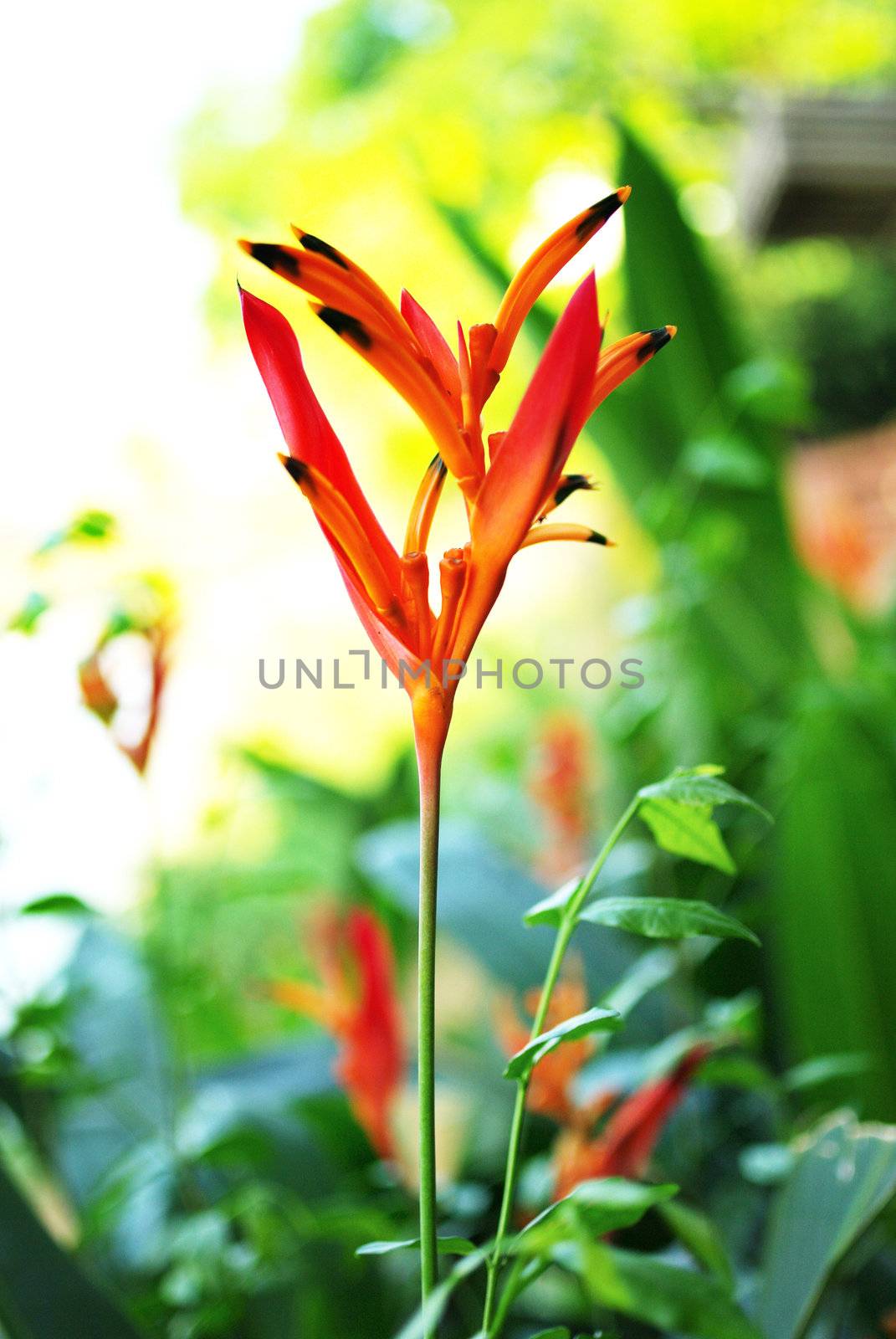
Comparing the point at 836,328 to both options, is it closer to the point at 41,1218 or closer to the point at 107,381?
Answer: the point at 107,381

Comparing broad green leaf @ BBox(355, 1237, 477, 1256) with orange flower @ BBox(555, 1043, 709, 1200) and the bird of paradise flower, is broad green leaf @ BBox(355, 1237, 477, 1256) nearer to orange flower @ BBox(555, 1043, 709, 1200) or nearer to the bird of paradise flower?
the bird of paradise flower

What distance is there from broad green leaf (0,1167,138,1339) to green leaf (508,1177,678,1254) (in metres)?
0.24

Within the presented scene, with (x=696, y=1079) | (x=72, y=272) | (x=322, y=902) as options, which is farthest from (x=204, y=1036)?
(x=72, y=272)

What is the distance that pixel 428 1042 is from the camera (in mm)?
226

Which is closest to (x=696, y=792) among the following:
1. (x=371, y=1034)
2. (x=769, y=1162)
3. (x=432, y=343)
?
(x=432, y=343)

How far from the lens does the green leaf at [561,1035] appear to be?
23cm

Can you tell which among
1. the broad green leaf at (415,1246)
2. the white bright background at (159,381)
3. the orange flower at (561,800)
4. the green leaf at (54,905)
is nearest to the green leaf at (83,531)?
the green leaf at (54,905)

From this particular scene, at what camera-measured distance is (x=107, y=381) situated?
202cm

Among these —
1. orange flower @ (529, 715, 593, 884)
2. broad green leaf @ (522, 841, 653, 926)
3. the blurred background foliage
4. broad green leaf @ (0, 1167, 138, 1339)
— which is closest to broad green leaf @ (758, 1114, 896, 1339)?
the blurred background foliage

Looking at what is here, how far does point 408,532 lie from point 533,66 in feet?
9.91

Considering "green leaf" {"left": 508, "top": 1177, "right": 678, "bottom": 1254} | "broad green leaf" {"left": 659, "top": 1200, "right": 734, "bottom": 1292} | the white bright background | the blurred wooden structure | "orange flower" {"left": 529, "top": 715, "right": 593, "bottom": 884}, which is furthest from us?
the white bright background

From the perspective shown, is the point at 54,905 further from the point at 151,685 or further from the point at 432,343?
the point at 432,343

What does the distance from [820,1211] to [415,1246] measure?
0.18 m

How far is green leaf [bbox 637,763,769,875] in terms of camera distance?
251 millimetres
